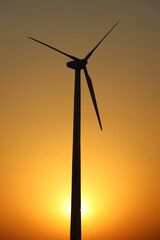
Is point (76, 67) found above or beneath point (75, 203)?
above

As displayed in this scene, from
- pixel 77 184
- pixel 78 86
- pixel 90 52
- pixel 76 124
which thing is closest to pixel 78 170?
pixel 77 184

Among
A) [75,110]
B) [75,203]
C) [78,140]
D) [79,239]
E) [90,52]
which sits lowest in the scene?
[79,239]

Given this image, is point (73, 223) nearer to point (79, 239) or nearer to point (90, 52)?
point (79, 239)

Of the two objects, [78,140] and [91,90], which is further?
[91,90]

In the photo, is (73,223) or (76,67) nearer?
(73,223)

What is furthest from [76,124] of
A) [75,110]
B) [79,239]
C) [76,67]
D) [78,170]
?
[79,239]

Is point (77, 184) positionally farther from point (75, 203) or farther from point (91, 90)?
point (91, 90)

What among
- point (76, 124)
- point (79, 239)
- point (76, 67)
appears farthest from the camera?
point (76, 67)

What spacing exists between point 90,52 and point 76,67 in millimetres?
4150

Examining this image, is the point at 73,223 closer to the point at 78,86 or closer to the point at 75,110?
the point at 75,110

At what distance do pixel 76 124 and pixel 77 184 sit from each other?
23.4 ft

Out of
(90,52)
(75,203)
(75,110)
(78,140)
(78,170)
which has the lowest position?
(75,203)

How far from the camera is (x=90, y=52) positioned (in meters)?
62.7

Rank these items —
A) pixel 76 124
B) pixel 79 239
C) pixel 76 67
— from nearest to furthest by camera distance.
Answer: pixel 79 239 → pixel 76 124 → pixel 76 67
